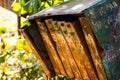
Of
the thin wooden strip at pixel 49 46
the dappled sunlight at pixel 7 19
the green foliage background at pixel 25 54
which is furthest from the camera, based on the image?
the dappled sunlight at pixel 7 19

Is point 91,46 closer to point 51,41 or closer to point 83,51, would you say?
point 83,51

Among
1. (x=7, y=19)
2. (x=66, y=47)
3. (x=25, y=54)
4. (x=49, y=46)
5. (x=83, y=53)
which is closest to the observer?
(x=83, y=53)

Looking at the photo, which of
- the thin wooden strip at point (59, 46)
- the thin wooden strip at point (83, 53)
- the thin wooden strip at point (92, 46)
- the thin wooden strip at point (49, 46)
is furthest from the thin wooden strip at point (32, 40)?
the thin wooden strip at point (92, 46)

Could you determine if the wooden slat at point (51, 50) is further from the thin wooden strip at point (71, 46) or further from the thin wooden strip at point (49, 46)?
the thin wooden strip at point (71, 46)

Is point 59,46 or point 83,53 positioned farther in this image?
point 59,46

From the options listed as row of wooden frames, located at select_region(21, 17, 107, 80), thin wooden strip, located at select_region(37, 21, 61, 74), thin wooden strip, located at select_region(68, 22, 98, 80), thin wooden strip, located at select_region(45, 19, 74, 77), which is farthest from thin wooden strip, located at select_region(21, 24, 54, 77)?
thin wooden strip, located at select_region(68, 22, 98, 80)

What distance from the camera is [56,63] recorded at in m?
2.48

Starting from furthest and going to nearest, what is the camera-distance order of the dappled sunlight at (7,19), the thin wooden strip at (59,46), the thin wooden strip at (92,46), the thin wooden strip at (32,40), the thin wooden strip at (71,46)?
the dappled sunlight at (7,19) → the thin wooden strip at (32,40) → the thin wooden strip at (59,46) → the thin wooden strip at (71,46) → the thin wooden strip at (92,46)

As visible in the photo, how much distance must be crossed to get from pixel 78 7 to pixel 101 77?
0.54m

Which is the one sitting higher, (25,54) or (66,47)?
(66,47)

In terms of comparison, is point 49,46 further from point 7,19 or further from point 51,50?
point 7,19

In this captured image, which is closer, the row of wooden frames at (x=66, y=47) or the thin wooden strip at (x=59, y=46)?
the row of wooden frames at (x=66, y=47)

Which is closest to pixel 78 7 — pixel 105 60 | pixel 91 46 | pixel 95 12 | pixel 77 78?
pixel 95 12

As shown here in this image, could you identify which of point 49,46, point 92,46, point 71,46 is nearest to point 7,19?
point 49,46
